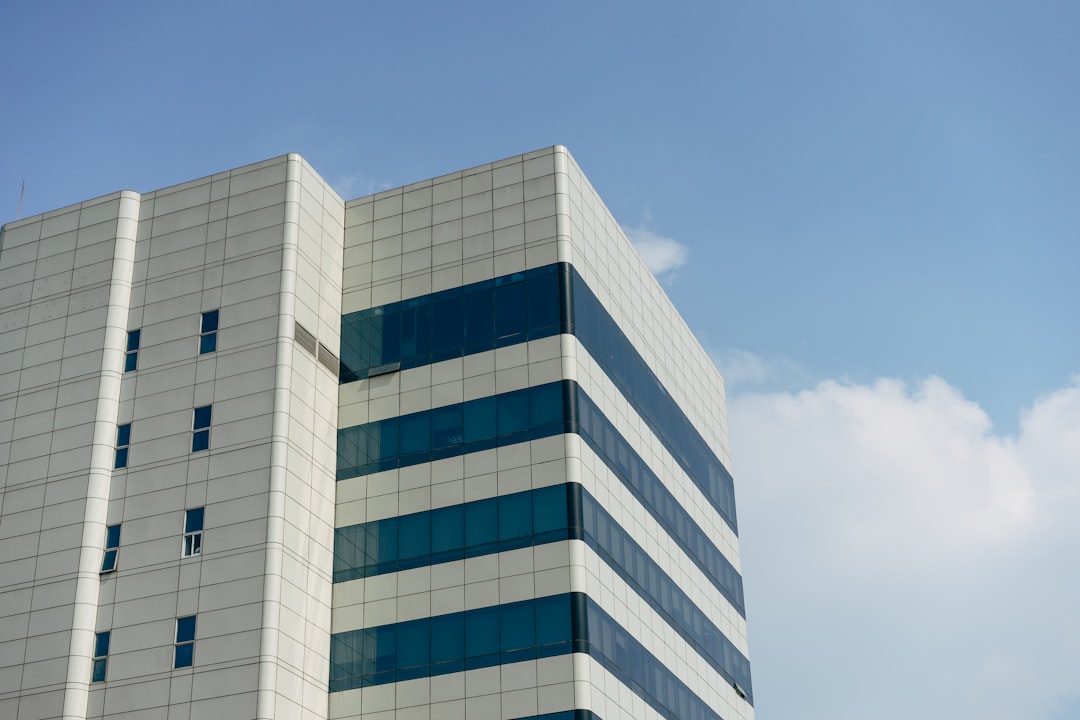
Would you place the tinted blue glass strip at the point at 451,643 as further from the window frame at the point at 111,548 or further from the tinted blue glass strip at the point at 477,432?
the window frame at the point at 111,548

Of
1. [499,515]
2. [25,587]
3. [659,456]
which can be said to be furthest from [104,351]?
[659,456]

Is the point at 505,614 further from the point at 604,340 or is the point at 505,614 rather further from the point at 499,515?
the point at 604,340

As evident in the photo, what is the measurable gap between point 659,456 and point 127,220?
30.1 metres

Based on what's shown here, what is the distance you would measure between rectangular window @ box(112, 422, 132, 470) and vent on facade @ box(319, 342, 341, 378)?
947 cm

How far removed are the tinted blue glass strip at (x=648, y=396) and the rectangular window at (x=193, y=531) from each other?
748 inches

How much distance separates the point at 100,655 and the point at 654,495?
93.4ft

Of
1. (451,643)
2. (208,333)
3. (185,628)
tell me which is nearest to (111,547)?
(185,628)

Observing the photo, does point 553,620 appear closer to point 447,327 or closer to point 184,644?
point 184,644

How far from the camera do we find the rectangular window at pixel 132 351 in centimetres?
6869

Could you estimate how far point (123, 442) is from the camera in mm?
66875

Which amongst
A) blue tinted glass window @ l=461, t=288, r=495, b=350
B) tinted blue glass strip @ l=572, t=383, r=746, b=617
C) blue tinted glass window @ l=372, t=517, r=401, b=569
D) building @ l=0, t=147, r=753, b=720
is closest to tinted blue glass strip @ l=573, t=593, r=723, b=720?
building @ l=0, t=147, r=753, b=720

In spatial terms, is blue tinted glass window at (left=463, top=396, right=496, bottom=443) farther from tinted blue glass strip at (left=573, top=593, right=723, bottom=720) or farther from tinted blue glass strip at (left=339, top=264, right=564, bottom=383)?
tinted blue glass strip at (left=573, top=593, right=723, bottom=720)

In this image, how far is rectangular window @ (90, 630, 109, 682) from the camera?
61938 mm

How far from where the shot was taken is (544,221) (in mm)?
69750
